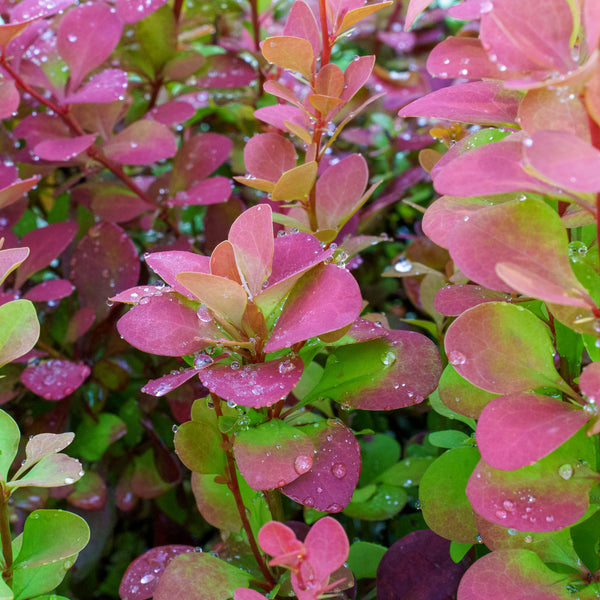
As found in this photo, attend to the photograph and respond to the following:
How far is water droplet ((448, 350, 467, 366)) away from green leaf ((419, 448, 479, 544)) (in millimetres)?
138

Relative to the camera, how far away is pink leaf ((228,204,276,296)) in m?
0.44

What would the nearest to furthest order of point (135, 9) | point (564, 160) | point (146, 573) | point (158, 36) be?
point (564, 160) → point (146, 573) → point (135, 9) → point (158, 36)

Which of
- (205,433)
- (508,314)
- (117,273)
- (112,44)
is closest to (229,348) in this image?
(205,433)

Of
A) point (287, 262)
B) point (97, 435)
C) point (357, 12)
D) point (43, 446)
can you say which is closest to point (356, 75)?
point (357, 12)

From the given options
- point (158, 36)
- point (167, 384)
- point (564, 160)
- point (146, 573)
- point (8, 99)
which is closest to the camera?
point (564, 160)

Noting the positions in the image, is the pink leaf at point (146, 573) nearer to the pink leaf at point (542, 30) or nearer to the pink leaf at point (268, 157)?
the pink leaf at point (268, 157)

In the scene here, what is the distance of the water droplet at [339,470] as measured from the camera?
1.48 feet

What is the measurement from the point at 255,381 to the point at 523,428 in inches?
6.7

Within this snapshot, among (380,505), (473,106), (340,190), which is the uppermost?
(473,106)

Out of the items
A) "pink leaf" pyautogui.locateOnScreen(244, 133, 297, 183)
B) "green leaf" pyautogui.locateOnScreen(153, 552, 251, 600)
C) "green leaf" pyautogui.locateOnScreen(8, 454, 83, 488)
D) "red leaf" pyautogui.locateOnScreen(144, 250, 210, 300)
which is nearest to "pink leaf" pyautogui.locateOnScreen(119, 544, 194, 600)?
"green leaf" pyautogui.locateOnScreen(153, 552, 251, 600)

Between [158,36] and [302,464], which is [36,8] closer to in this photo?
[158,36]

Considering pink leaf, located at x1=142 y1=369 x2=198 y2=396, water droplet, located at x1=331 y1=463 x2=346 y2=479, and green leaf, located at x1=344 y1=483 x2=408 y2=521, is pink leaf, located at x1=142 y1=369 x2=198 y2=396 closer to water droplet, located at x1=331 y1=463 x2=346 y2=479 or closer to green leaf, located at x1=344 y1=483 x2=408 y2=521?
water droplet, located at x1=331 y1=463 x2=346 y2=479

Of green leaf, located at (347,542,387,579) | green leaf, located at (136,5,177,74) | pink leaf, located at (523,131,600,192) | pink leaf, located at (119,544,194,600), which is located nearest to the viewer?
pink leaf, located at (523,131,600,192)

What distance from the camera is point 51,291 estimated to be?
2.32ft
